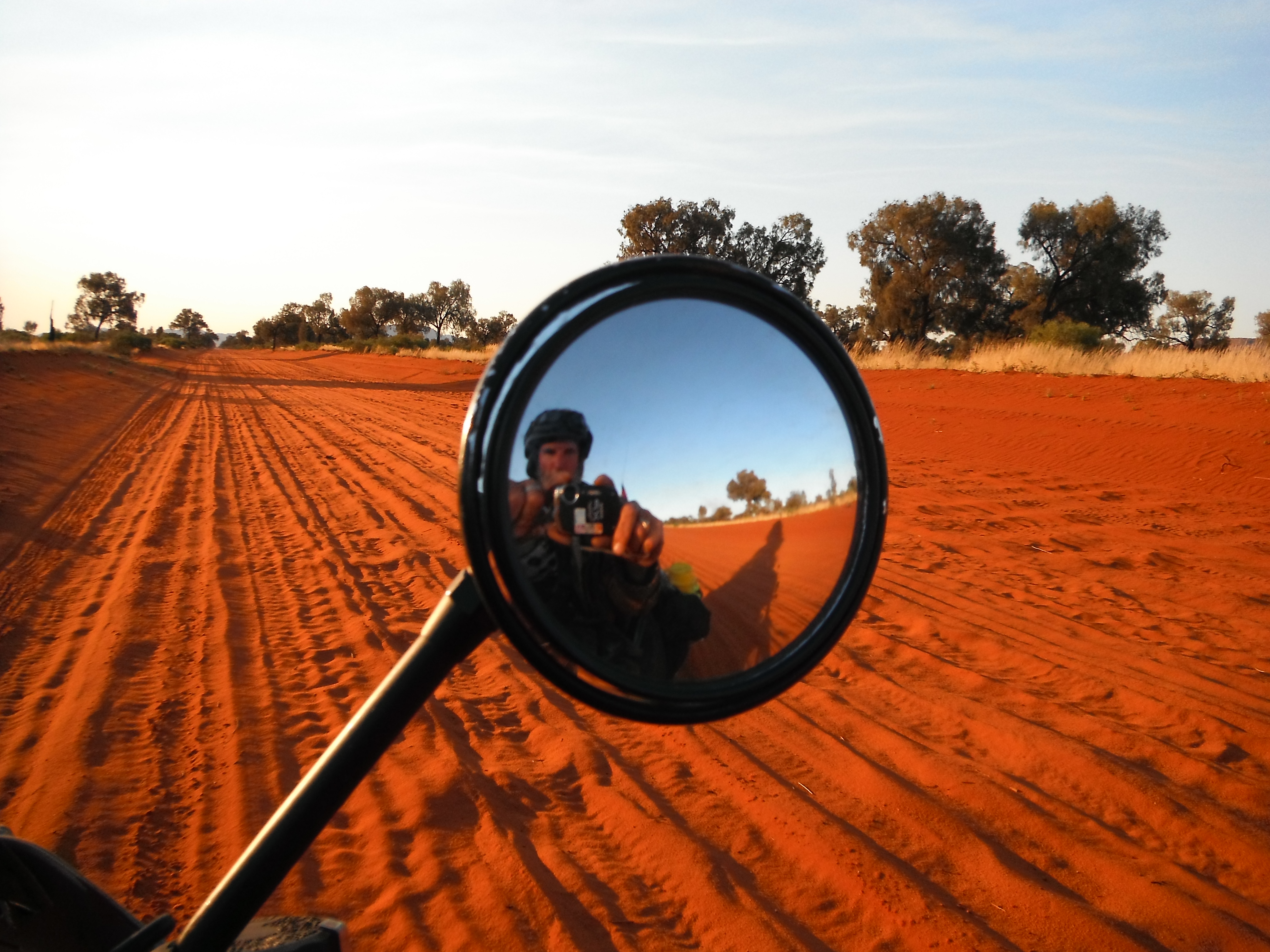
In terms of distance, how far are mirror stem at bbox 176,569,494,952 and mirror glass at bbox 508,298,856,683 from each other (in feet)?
0.27

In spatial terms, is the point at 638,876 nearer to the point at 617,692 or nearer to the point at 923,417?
the point at 617,692

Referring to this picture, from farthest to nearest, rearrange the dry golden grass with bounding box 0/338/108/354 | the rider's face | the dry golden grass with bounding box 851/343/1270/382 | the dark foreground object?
the dry golden grass with bounding box 0/338/108/354 → the dry golden grass with bounding box 851/343/1270/382 → the dark foreground object → the rider's face

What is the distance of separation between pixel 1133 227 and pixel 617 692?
48396 millimetres

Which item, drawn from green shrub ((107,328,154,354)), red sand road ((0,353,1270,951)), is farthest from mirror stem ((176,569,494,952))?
green shrub ((107,328,154,354))

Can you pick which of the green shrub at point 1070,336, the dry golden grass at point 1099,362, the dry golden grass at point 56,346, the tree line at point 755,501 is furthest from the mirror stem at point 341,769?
the dry golden grass at point 56,346

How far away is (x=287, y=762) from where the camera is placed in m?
4.23

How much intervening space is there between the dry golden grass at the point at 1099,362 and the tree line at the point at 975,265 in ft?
35.3

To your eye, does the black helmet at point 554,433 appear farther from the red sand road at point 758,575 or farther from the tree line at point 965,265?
the tree line at point 965,265

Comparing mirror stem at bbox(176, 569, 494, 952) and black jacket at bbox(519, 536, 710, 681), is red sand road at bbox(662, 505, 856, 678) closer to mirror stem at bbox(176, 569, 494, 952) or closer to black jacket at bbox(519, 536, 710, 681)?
black jacket at bbox(519, 536, 710, 681)

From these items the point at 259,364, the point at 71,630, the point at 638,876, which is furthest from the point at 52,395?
the point at 259,364

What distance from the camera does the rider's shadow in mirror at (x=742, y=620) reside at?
0.98m

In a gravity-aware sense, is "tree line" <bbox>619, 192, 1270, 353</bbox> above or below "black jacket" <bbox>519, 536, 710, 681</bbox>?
above

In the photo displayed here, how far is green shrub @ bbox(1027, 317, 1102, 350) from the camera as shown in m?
31.0

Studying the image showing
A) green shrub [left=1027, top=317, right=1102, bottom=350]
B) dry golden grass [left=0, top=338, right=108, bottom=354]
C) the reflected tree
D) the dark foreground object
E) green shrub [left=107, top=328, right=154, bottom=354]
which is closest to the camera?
the reflected tree
